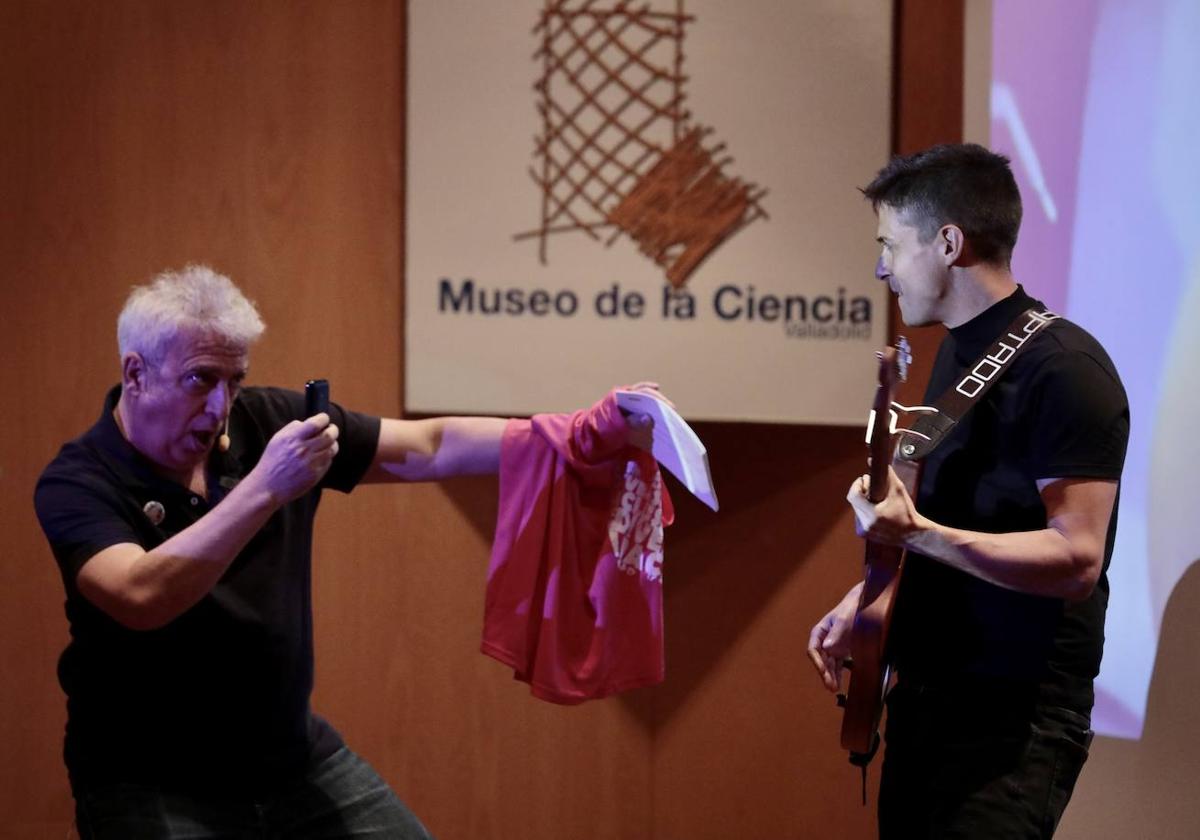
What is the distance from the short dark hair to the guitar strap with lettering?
5.3 inches

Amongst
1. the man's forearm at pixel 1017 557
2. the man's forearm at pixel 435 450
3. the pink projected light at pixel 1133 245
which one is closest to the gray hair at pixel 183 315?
the man's forearm at pixel 435 450

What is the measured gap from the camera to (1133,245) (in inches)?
128

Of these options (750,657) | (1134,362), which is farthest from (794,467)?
(1134,362)

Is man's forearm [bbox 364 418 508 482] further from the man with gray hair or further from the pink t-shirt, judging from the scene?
the man with gray hair

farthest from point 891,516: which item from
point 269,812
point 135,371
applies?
point 135,371

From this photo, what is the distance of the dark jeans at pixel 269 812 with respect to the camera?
226 centimetres

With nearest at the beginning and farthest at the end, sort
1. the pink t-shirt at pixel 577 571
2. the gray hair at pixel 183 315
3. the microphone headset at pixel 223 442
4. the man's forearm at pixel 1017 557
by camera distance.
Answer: the man's forearm at pixel 1017 557, the gray hair at pixel 183 315, the microphone headset at pixel 223 442, the pink t-shirt at pixel 577 571

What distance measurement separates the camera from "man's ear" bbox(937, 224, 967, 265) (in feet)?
7.06

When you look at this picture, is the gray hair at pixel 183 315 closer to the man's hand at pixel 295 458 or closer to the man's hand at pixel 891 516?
the man's hand at pixel 295 458

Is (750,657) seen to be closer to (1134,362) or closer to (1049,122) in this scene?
(1134,362)

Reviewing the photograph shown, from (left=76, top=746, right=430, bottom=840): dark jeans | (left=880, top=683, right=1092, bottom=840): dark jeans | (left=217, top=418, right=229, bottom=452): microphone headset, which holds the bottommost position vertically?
(left=76, top=746, right=430, bottom=840): dark jeans

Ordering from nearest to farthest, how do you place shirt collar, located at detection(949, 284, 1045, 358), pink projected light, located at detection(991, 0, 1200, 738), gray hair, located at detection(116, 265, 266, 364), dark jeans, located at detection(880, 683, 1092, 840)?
dark jeans, located at detection(880, 683, 1092, 840), shirt collar, located at detection(949, 284, 1045, 358), gray hair, located at detection(116, 265, 266, 364), pink projected light, located at detection(991, 0, 1200, 738)

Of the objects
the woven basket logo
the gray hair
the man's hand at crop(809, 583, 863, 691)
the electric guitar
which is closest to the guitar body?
the electric guitar

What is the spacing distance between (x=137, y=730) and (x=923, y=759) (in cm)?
131
